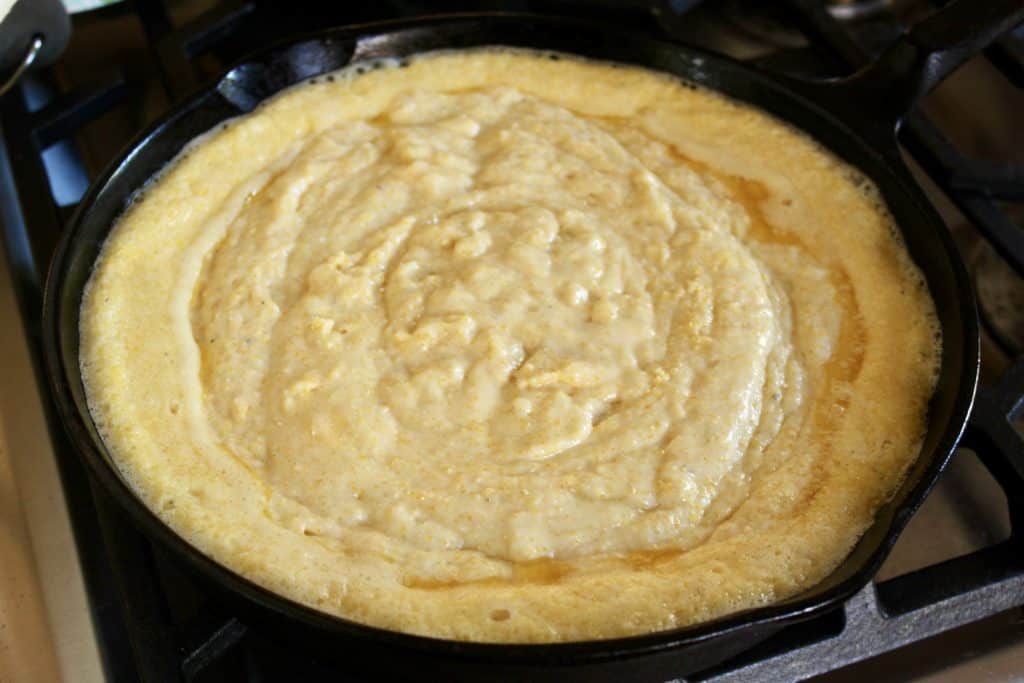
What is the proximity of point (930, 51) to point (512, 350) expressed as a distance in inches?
28.6

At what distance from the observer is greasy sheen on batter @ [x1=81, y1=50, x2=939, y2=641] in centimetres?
118

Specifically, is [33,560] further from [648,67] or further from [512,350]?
[648,67]

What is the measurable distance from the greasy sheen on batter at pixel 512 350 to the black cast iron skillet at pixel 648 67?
0.04 m

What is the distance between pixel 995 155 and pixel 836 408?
916 mm

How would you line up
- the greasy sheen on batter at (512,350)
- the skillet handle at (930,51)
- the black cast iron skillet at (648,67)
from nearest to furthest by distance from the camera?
1. the black cast iron skillet at (648,67)
2. the greasy sheen on batter at (512,350)
3. the skillet handle at (930,51)

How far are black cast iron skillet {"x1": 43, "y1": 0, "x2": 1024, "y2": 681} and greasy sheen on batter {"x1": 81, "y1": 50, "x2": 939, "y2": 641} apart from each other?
0.12ft

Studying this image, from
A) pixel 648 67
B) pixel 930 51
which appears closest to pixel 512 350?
pixel 648 67

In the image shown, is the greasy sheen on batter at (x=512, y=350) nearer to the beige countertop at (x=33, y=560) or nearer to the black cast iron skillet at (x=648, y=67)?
the black cast iron skillet at (x=648, y=67)

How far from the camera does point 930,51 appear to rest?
1.50 m

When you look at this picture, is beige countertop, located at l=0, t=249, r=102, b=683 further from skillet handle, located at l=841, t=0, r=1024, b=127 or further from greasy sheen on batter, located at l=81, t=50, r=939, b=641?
skillet handle, located at l=841, t=0, r=1024, b=127

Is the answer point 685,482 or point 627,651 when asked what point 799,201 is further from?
point 627,651

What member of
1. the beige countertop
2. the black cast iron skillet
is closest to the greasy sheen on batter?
the black cast iron skillet

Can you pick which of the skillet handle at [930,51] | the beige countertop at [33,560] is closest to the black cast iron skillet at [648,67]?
the skillet handle at [930,51]

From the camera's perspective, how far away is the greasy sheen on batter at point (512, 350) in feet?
3.86
